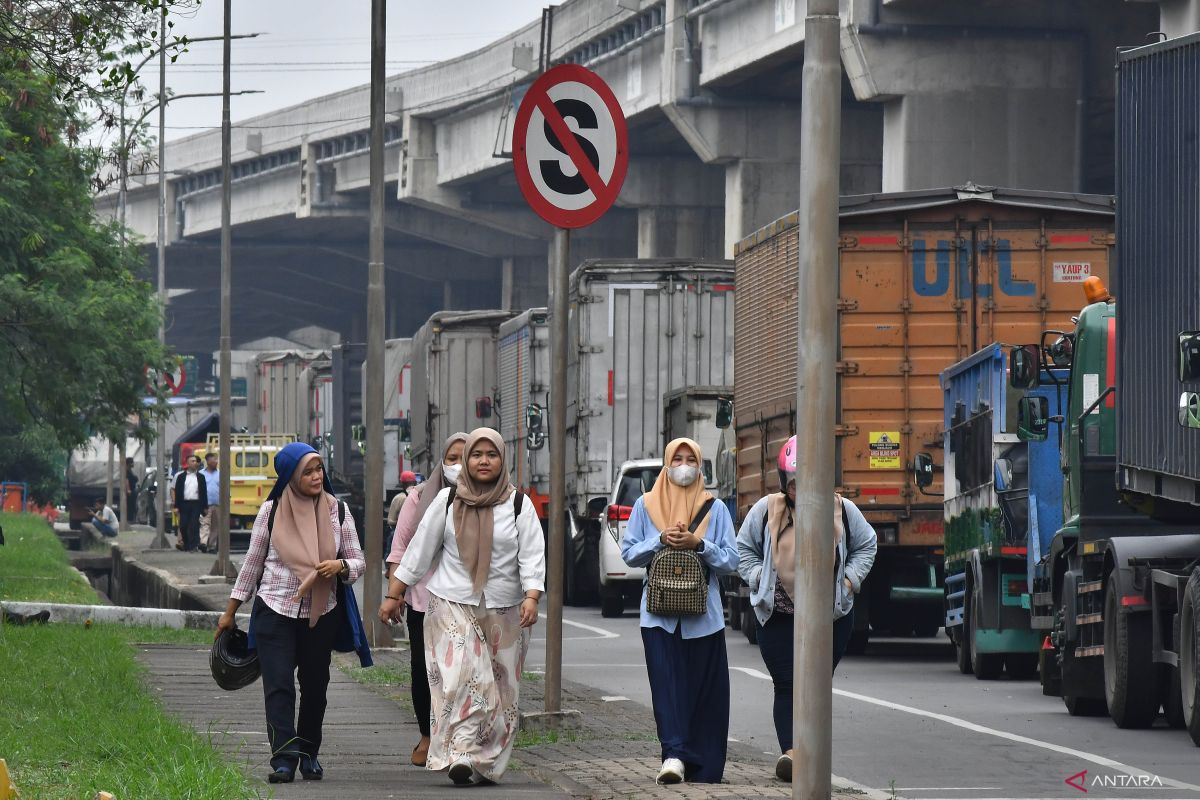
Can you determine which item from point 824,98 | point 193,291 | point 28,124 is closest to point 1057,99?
point 28,124

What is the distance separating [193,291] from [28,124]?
79475 mm

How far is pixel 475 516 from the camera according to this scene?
10.4 metres

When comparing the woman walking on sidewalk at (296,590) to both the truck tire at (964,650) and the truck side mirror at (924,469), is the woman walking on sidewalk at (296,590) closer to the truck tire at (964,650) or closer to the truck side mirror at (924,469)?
the truck tire at (964,650)

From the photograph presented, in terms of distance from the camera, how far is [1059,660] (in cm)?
1547

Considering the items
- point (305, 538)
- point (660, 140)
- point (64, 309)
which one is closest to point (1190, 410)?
point (305, 538)

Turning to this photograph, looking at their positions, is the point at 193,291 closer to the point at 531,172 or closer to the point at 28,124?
the point at 28,124

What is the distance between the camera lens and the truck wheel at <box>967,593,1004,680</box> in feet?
58.4

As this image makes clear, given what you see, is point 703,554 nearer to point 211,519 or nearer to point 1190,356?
point 1190,356

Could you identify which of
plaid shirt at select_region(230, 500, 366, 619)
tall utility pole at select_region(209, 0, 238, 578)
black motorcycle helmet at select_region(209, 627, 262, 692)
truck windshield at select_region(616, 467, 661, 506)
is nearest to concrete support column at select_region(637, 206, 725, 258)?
tall utility pole at select_region(209, 0, 238, 578)

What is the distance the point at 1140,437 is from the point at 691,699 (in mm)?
4645

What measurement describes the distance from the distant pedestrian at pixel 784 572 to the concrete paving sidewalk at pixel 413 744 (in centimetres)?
49

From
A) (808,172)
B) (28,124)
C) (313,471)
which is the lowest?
(313,471)

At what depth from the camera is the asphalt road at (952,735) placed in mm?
10883

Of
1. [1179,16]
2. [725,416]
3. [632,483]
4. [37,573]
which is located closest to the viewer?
[725,416]
